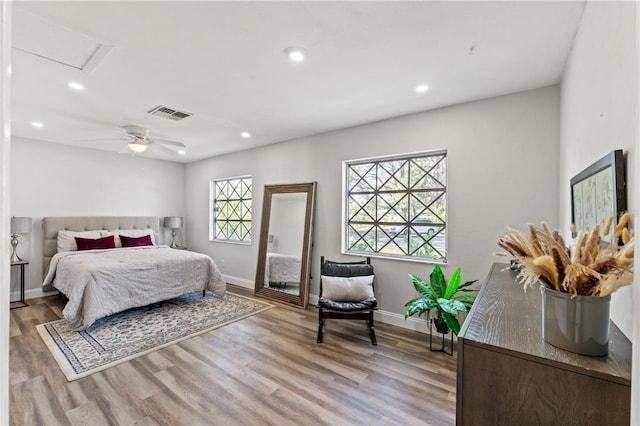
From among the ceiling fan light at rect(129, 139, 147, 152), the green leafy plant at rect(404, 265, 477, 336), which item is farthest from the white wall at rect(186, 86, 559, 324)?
the ceiling fan light at rect(129, 139, 147, 152)

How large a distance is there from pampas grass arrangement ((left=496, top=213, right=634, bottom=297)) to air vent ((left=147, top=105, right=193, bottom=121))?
346cm

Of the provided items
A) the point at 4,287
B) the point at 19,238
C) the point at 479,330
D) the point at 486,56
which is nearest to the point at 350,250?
the point at 486,56

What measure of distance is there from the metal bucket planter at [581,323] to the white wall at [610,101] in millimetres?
78

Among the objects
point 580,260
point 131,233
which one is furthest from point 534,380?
point 131,233

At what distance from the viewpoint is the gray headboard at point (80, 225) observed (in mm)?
4527

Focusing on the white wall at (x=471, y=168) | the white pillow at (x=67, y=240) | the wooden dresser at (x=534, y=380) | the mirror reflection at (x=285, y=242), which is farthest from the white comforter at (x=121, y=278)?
the wooden dresser at (x=534, y=380)

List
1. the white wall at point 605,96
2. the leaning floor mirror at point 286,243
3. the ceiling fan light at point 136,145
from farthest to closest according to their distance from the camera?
1. the leaning floor mirror at point 286,243
2. the ceiling fan light at point 136,145
3. the white wall at point 605,96

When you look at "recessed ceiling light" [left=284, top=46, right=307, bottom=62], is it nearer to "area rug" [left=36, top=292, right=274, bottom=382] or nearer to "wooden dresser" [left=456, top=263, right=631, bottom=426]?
"wooden dresser" [left=456, top=263, right=631, bottom=426]

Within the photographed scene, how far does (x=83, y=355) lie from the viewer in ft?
8.84

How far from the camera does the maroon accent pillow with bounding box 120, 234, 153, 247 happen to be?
4969mm

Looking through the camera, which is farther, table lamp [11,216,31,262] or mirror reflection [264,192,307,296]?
mirror reflection [264,192,307,296]

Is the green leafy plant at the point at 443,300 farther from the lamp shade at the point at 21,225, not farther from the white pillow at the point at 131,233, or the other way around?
the lamp shade at the point at 21,225

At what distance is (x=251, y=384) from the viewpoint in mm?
2299

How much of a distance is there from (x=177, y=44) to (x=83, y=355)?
2.86 meters
